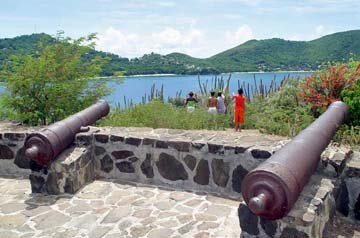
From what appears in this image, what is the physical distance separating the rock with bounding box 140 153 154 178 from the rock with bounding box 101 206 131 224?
3.15 ft

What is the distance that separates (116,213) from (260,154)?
195 centimetres

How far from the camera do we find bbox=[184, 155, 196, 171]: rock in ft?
18.9

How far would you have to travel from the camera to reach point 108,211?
201 inches

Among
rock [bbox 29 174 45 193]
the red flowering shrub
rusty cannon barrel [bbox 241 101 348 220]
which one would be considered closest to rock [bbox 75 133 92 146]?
rock [bbox 29 174 45 193]

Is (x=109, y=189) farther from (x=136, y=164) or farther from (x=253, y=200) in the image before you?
(x=253, y=200)

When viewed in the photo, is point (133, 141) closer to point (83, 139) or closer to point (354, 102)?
point (83, 139)

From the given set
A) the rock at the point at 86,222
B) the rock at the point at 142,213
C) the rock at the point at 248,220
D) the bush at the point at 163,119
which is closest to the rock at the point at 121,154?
the rock at the point at 142,213

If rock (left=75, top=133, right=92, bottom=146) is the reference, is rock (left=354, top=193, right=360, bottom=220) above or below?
below

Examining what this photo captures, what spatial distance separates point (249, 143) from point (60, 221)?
104 inches

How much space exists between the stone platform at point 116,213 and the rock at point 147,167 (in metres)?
0.22

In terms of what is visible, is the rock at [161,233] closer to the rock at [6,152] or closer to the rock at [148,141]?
the rock at [148,141]

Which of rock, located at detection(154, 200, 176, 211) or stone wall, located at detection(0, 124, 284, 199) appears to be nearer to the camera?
rock, located at detection(154, 200, 176, 211)

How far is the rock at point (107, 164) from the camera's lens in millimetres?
6352

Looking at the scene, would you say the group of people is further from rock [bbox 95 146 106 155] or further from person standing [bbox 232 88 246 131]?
rock [bbox 95 146 106 155]
